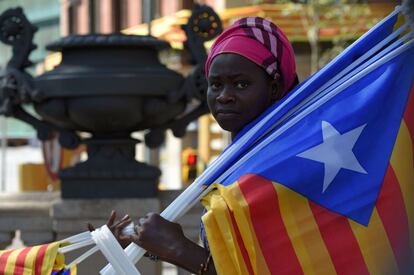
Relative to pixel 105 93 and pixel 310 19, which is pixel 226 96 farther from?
pixel 310 19

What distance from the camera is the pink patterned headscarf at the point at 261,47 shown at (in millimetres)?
2430

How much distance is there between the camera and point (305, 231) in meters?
2.27

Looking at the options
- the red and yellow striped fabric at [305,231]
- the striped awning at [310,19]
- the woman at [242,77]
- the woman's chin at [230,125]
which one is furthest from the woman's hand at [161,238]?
the striped awning at [310,19]

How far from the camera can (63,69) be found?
17.3ft

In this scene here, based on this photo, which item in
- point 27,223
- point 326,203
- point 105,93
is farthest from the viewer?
point 27,223

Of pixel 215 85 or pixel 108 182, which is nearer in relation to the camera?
pixel 215 85

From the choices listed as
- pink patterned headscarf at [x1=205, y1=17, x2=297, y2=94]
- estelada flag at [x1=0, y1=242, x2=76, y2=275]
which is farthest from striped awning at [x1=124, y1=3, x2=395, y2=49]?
pink patterned headscarf at [x1=205, y1=17, x2=297, y2=94]

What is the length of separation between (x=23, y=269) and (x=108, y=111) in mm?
2377

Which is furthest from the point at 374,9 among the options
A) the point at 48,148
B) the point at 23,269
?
the point at 23,269

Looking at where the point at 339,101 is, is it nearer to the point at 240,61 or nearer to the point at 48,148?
the point at 240,61

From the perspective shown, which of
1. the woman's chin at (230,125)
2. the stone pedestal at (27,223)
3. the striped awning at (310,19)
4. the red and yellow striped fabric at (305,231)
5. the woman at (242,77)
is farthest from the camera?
the striped awning at (310,19)

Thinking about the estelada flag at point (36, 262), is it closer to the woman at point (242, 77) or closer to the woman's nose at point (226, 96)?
the woman at point (242, 77)

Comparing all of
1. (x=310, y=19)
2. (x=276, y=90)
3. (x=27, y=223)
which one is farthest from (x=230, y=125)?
(x=310, y=19)

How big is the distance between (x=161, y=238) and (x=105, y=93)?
9.56 feet
